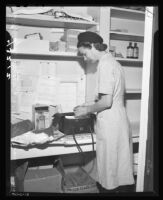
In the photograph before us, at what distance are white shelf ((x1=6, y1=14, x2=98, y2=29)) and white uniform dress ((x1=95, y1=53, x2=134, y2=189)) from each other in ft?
1.59

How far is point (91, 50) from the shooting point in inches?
65.6

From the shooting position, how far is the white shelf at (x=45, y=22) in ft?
5.75

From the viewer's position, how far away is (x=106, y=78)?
1.52 m

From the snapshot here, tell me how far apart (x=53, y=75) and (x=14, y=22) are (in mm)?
553

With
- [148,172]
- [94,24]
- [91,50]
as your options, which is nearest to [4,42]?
[91,50]

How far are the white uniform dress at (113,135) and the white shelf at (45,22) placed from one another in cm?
48

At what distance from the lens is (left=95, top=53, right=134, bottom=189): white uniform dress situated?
154 cm

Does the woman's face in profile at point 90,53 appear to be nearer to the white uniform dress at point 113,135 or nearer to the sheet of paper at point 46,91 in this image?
the white uniform dress at point 113,135

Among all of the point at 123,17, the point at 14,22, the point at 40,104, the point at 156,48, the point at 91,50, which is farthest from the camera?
the point at 123,17

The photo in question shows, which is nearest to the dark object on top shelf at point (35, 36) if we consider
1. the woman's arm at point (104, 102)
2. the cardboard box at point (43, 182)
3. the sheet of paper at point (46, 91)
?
the sheet of paper at point (46, 91)

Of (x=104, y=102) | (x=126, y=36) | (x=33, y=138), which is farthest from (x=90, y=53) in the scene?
(x=33, y=138)

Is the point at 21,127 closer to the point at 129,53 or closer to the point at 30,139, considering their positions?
the point at 30,139

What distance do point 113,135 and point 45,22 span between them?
3.61 ft
